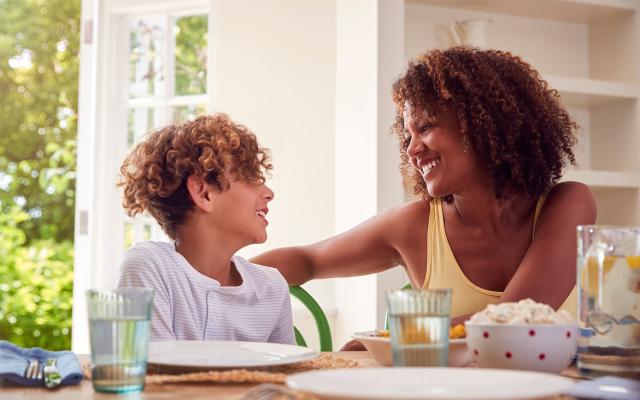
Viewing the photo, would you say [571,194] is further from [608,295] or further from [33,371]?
[33,371]

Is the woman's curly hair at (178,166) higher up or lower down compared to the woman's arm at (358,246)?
higher up

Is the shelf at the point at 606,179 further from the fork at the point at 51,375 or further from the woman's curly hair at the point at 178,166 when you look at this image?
the fork at the point at 51,375

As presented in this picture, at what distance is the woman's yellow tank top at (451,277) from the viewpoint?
1.80 meters

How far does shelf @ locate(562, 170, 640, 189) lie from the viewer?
3707mm

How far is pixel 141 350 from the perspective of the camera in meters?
0.90

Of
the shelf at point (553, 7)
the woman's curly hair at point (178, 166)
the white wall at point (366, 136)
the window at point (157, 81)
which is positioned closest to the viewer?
the woman's curly hair at point (178, 166)

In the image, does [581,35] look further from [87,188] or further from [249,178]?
[249,178]

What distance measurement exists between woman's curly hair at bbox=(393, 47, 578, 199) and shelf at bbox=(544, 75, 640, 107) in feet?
5.93

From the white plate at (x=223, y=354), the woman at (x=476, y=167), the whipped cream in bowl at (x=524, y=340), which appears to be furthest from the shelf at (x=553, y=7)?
the whipped cream in bowl at (x=524, y=340)

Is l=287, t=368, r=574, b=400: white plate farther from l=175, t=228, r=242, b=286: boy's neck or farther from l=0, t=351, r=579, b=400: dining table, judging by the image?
l=175, t=228, r=242, b=286: boy's neck

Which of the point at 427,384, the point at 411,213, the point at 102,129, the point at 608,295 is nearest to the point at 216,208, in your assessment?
the point at 411,213

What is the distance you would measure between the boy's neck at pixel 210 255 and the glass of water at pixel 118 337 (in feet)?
2.49

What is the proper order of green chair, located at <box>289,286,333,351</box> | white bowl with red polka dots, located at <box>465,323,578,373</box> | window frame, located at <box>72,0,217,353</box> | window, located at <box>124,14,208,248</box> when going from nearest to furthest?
white bowl with red polka dots, located at <box>465,323,578,373</box> → green chair, located at <box>289,286,333,351</box> → window frame, located at <box>72,0,217,353</box> → window, located at <box>124,14,208,248</box>

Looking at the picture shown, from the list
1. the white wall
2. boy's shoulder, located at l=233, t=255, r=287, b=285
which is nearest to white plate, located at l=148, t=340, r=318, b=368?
boy's shoulder, located at l=233, t=255, r=287, b=285
